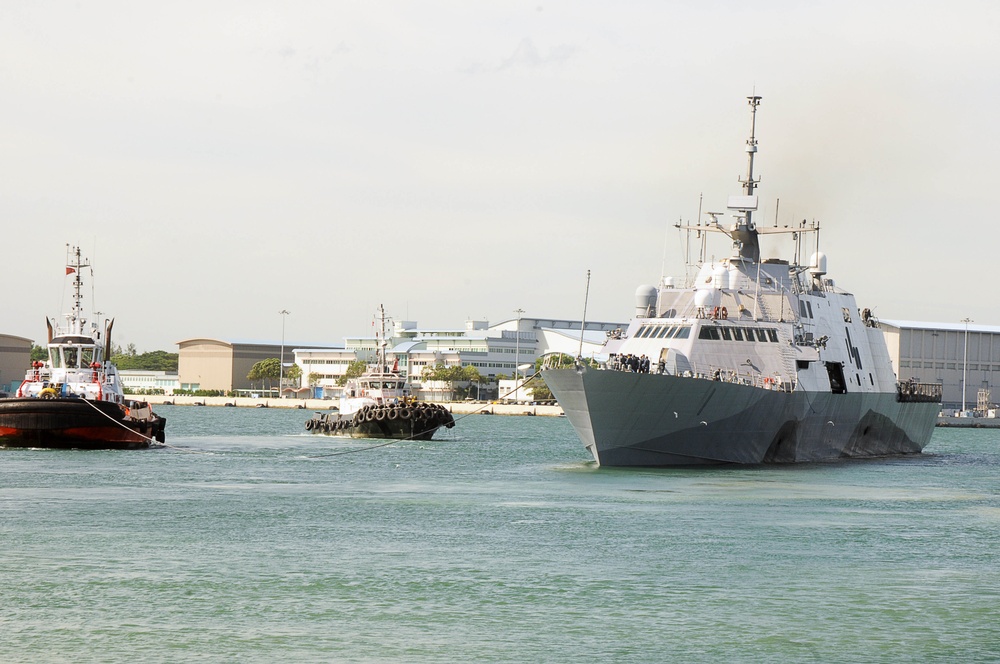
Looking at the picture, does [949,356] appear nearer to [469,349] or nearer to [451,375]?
[451,375]

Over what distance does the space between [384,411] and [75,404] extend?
65.9 feet

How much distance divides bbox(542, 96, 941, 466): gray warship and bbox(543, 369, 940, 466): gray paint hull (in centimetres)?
4

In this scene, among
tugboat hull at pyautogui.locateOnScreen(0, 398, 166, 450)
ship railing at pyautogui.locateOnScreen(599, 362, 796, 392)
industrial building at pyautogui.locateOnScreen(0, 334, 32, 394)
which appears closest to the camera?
ship railing at pyautogui.locateOnScreen(599, 362, 796, 392)

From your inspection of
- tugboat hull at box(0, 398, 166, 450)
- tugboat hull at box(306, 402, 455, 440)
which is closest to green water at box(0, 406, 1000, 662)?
tugboat hull at box(0, 398, 166, 450)

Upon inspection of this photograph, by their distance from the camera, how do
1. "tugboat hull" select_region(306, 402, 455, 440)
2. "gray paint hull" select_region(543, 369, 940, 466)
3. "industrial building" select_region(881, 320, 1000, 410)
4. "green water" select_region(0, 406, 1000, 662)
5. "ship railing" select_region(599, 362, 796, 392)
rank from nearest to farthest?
"green water" select_region(0, 406, 1000, 662), "gray paint hull" select_region(543, 369, 940, 466), "ship railing" select_region(599, 362, 796, 392), "tugboat hull" select_region(306, 402, 455, 440), "industrial building" select_region(881, 320, 1000, 410)

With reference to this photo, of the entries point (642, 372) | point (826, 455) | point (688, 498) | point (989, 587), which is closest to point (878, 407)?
point (826, 455)

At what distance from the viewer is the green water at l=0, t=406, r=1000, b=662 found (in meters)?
19.0

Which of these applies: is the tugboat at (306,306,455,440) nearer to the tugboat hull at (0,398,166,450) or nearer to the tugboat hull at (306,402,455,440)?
the tugboat hull at (306,402,455,440)

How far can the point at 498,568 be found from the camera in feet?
80.6

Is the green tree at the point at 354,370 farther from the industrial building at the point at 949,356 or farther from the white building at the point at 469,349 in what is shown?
the industrial building at the point at 949,356

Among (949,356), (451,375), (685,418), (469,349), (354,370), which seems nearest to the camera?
(685,418)

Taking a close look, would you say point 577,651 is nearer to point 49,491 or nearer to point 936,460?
point 49,491

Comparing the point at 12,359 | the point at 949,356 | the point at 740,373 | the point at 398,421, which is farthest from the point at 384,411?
the point at 12,359

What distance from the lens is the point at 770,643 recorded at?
1927 centimetres
